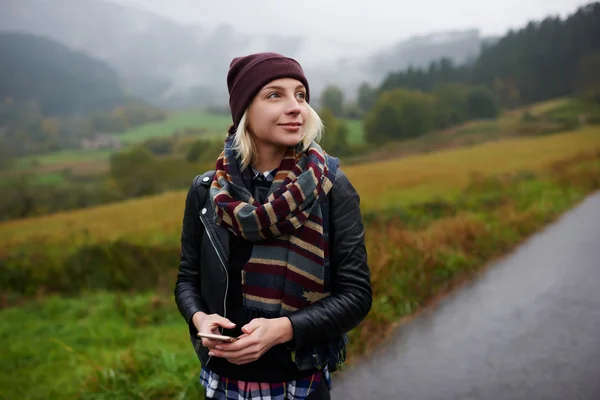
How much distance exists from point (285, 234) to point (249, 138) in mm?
329

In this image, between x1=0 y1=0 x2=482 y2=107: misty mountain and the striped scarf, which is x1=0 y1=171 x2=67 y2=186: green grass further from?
the striped scarf

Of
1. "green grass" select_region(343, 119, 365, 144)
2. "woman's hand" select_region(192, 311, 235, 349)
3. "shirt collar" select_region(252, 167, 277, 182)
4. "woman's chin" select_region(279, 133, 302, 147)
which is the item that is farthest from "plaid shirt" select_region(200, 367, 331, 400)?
"green grass" select_region(343, 119, 365, 144)

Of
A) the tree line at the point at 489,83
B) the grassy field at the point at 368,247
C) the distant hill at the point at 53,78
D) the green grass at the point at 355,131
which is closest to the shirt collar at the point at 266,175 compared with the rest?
the grassy field at the point at 368,247

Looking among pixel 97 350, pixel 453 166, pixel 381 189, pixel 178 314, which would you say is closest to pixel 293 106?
pixel 97 350

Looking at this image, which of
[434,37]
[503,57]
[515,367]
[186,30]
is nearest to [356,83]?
[434,37]

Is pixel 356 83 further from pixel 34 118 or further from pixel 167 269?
pixel 34 118

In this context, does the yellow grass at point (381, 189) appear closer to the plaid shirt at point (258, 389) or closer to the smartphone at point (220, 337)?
the plaid shirt at point (258, 389)

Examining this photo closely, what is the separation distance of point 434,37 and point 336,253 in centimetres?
783

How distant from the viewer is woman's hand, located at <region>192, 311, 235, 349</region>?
1414mm

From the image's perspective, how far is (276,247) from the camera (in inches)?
58.7

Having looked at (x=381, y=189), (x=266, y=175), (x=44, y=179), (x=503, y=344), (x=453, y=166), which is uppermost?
(x=266, y=175)

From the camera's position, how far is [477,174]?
775cm

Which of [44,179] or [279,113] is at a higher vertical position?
[279,113]

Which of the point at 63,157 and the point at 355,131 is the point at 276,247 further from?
the point at 63,157
